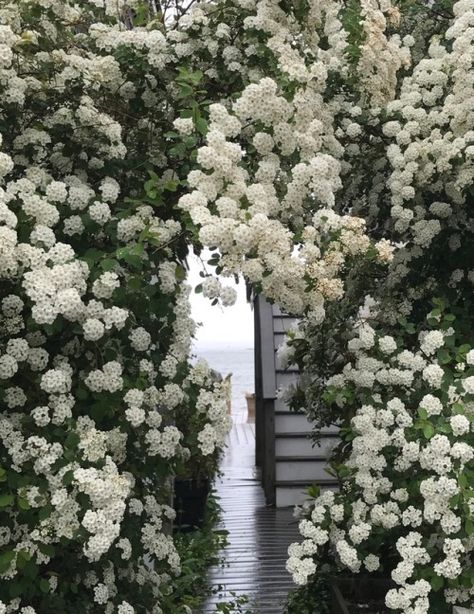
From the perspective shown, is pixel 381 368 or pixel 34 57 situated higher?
pixel 34 57

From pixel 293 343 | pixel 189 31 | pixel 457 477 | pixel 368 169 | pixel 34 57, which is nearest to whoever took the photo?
pixel 457 477

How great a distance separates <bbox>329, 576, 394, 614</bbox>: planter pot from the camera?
4254mm

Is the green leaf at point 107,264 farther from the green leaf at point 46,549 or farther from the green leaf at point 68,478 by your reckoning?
the green leaf at point 46,549

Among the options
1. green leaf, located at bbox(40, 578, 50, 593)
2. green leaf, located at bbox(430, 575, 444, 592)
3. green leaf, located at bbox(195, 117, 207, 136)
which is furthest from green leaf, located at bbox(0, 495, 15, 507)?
green leaf, located at bbox(430, 575, 444, 592)

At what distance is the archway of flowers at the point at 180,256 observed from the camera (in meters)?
2.56

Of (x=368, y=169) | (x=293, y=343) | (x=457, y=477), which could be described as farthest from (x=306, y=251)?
(x=293, y=343)

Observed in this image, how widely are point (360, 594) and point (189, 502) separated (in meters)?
2.87

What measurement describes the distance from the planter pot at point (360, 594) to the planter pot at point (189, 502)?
8.44 ft

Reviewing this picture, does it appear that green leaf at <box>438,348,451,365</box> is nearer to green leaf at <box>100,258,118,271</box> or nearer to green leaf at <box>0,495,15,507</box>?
green leaf at <box>100,258,118,271</box>

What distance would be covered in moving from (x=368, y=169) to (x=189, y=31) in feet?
4.58

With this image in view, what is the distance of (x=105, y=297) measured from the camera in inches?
104

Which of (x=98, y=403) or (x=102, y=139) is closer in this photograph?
(x=98, y=403)

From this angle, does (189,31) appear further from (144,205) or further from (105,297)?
(105,297)

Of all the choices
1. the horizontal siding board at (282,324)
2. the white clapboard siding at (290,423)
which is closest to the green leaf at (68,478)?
the white clapboard siding at (290,423)
